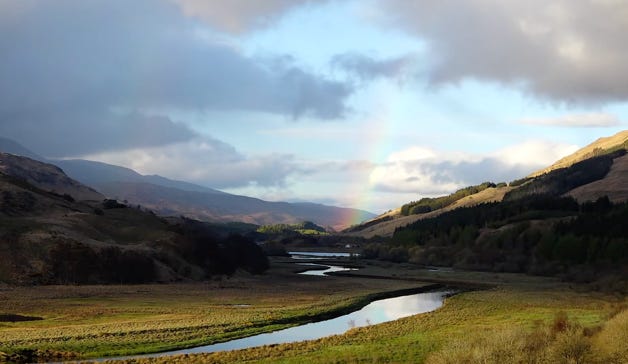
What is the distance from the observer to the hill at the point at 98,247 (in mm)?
103312

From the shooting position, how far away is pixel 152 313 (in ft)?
221

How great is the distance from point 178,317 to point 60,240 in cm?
5779

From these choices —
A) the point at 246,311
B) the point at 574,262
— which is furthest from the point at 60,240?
the point at 574,262

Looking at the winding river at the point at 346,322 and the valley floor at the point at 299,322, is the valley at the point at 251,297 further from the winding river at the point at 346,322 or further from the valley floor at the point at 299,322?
the winding river at the point at 346,322

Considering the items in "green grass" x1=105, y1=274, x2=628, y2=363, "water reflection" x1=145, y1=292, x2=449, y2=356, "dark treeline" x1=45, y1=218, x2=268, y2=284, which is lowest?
"water reflection" x1=145, y1=292, x2=449, y2=356

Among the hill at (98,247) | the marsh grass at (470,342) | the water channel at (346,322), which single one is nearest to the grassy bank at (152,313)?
the water channel at (346,322)

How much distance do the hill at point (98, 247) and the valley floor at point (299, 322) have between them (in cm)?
1070

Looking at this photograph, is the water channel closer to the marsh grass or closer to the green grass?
the green grass

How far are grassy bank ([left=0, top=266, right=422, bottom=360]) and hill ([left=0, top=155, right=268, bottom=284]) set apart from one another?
10.3 m


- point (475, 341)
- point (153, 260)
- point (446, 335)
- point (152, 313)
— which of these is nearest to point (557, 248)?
point (153, 260)

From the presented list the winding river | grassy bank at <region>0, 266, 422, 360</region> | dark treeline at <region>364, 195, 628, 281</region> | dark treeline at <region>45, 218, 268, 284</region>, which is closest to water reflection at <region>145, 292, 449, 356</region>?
the winding river

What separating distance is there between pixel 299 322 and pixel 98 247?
2525 inches

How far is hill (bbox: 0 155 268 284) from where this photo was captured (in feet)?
339

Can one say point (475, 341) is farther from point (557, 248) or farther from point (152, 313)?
point (557, 248)
